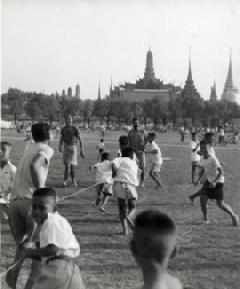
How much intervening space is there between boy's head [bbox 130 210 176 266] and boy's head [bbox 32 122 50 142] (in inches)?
99.5

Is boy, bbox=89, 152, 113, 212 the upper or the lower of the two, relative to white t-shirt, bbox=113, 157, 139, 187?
lower

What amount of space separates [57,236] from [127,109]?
77.2 m

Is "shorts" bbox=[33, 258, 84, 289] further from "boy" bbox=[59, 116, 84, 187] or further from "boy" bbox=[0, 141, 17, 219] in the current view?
"boy" bbox=[59, 116, 84, 187]

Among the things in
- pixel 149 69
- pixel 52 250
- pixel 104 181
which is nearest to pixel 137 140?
pixel 104 181

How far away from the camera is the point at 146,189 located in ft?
34.8

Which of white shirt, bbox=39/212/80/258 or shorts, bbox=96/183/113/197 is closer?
white shirt, bbox=39/212/80/258

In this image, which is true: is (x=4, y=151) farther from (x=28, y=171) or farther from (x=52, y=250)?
(x=52, y=250)

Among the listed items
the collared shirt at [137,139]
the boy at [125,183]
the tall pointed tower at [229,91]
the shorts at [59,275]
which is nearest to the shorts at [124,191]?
the boy at [125,183]

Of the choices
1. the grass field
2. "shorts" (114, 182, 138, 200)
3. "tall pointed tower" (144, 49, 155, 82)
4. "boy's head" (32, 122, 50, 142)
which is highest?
"tall pointed tower" (144, 49, 155, 82)

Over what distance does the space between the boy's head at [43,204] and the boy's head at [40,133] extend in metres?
1.09

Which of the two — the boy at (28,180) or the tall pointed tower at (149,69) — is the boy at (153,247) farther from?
the tall pointed tower at (149,69)

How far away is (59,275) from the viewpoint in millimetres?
3291

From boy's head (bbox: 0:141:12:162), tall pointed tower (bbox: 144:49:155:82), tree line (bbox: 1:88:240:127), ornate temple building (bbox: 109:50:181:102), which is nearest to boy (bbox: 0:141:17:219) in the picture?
boy's head (bbox: 0:141:12:162)

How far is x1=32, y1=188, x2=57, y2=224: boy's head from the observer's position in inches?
136
